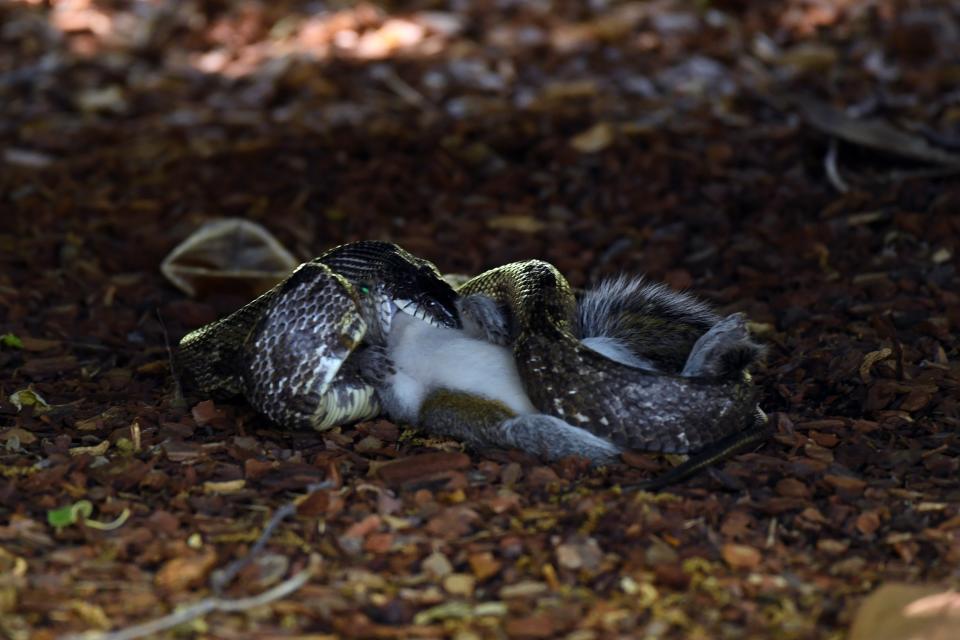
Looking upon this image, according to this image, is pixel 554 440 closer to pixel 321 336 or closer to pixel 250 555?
pixel 321 336

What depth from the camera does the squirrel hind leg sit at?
14.3 ft

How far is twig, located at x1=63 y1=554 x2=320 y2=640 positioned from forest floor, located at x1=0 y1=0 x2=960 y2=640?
2 cm

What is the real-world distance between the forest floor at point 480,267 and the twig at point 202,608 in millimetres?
17

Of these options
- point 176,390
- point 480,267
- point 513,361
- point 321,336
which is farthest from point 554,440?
point 480,267

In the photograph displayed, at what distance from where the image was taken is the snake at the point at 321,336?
4.51 m

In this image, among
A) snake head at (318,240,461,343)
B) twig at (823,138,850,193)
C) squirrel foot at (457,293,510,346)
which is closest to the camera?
squirrel foot at (457,293,510,346)

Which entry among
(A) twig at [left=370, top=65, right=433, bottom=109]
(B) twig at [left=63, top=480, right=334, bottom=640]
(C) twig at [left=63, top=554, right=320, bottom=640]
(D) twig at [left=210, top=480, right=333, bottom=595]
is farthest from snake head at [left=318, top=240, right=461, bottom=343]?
(A) twig at [left=370, top=65, right=433, bottom=109]

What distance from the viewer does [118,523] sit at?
3883 mm

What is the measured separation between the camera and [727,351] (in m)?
4.36

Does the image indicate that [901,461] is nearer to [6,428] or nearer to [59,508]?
[59,508]

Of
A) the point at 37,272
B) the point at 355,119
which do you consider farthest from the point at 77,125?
the point at 37,272

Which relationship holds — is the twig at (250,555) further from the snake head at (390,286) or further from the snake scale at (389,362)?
the snake head at (390,286)

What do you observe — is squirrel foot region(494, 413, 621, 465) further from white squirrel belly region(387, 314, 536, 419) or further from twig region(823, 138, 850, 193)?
twig region(823, 138, 850, 193)

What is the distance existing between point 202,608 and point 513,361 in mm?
1671
